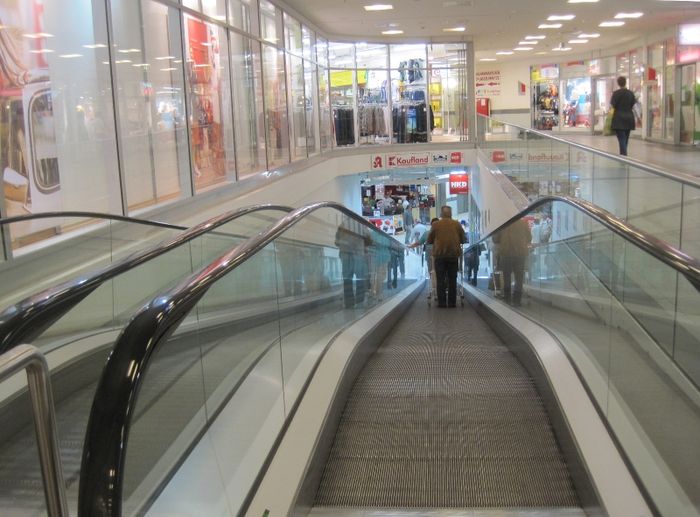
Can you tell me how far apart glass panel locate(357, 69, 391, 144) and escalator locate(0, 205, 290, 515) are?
1698cm

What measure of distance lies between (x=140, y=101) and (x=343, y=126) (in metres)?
13.7

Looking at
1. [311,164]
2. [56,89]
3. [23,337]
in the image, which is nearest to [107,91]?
[56,89]

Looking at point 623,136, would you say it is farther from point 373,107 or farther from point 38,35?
point 38,35

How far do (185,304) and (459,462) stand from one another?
2.19 metres

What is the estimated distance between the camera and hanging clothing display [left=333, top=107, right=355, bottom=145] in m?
22.5

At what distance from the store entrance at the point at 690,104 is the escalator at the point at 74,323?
1795cm

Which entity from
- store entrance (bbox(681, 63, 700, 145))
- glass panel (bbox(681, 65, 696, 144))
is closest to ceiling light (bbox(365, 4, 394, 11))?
store entrance (bbox(681, 63, 700, 145))

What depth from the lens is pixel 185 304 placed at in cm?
208

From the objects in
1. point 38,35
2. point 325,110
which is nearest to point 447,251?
point 38,35

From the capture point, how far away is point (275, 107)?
1564 cm

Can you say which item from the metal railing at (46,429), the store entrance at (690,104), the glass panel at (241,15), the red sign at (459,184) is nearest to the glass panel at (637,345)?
the metal railing at (46,429)

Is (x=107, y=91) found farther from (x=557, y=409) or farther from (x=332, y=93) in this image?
(x=332, y=93)

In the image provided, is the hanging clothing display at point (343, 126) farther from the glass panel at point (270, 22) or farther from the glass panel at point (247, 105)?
the glass panel at point (247, 105)

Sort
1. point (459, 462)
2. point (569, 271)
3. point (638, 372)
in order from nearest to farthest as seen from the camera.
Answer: point (638, 372) < point (459, 462) < point (569, 271)
